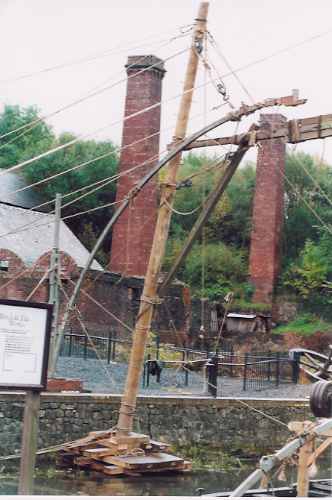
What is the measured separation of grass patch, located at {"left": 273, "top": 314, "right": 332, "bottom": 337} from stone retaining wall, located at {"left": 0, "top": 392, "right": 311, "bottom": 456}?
1249 centimetres

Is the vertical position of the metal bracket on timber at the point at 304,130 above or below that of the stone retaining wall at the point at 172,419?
above

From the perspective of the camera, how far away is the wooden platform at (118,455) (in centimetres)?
1267

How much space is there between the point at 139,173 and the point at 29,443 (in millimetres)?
23861

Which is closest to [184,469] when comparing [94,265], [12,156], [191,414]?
[191,414]

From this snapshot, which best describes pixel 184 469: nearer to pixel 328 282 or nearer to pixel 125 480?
pixel 125 480

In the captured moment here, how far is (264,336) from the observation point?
101 ft

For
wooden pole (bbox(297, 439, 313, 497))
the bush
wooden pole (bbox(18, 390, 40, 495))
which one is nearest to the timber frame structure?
wooden pole (bbox(297, 439, 313, 497))

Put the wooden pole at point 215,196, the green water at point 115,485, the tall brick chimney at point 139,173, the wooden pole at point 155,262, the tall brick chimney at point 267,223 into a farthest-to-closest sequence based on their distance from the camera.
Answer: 1. the tall brick chimney at point 267,223
2. the tall brick chimney at point 139,173
3. the wooden pole at point 155,262
4. the wooden pole at point 215,196
5. the green water at point 115,485

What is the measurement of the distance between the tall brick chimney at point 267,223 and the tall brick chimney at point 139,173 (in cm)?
460

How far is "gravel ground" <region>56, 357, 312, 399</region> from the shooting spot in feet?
62.4

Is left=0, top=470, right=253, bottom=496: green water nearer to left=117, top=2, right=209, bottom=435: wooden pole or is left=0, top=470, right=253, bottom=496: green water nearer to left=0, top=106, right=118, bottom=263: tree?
left=117, top=2, right=209, bottom=435: wooden pole

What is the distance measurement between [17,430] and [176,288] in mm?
17835

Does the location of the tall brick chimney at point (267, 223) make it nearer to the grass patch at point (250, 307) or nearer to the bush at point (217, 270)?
the grass patch at point (250, 307)

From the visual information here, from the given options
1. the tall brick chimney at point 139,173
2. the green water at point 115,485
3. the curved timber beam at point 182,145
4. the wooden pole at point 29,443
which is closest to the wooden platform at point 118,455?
the green water at point 115,485
